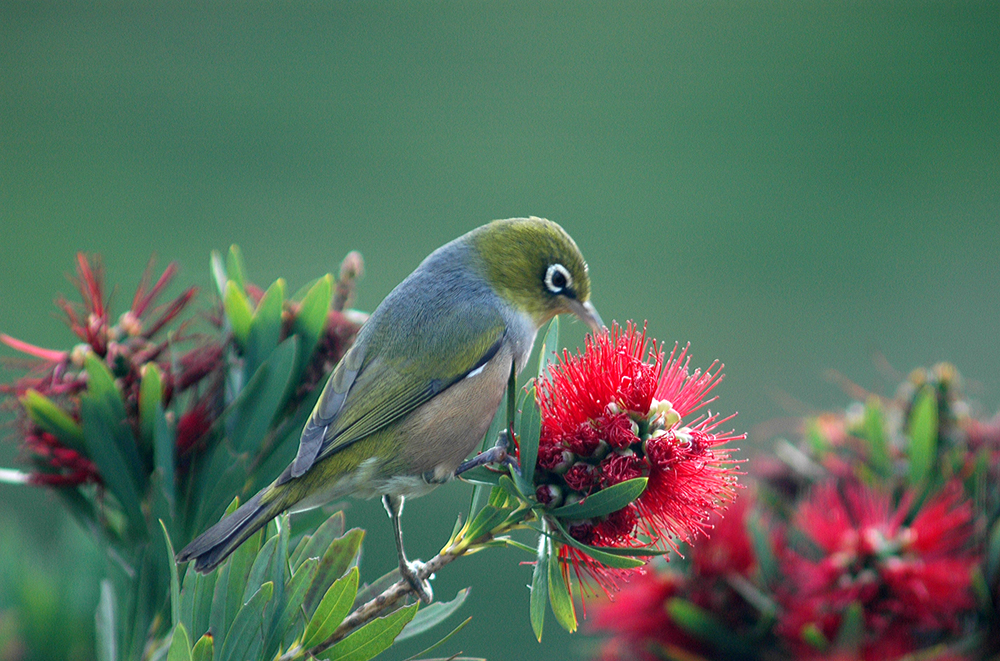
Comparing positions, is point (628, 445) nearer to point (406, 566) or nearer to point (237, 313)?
point (406, 566)

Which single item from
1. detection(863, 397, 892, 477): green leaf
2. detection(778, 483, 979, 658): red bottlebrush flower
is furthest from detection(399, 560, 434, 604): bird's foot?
detection(863, 397, 892, 477): green leaf

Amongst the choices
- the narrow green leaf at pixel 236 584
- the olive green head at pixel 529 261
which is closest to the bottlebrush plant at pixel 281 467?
the narrow green leaf at pixel 236 584

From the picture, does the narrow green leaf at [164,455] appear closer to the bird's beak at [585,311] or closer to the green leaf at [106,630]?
the green leaf at [106,630]

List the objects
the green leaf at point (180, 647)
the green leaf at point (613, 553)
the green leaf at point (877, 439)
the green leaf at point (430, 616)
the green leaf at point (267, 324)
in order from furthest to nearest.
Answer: the green leaf at point (877, 439) → the green leaf at point (267, 324) → the green leaf at point (430, 616) → the green leaf at point (613, 553) → the green leaf at point (180, 647)

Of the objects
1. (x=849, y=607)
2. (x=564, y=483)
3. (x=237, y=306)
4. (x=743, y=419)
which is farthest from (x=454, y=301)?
(x=743, y=419)

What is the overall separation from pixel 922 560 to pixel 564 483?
472 millimetres

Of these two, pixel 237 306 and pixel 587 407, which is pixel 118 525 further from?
pixel 587 407

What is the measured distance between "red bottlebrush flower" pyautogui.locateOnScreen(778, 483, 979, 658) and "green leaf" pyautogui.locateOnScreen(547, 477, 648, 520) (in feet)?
1.28

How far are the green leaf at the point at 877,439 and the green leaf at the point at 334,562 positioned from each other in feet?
2.51

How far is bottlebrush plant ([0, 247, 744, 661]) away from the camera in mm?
688

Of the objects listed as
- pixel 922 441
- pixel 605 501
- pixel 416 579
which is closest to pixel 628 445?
pixel 605 501

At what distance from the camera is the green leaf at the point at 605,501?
666 millimetres

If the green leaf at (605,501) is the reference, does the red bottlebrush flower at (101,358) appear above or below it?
above

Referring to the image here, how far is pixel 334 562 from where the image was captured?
0.75 m
